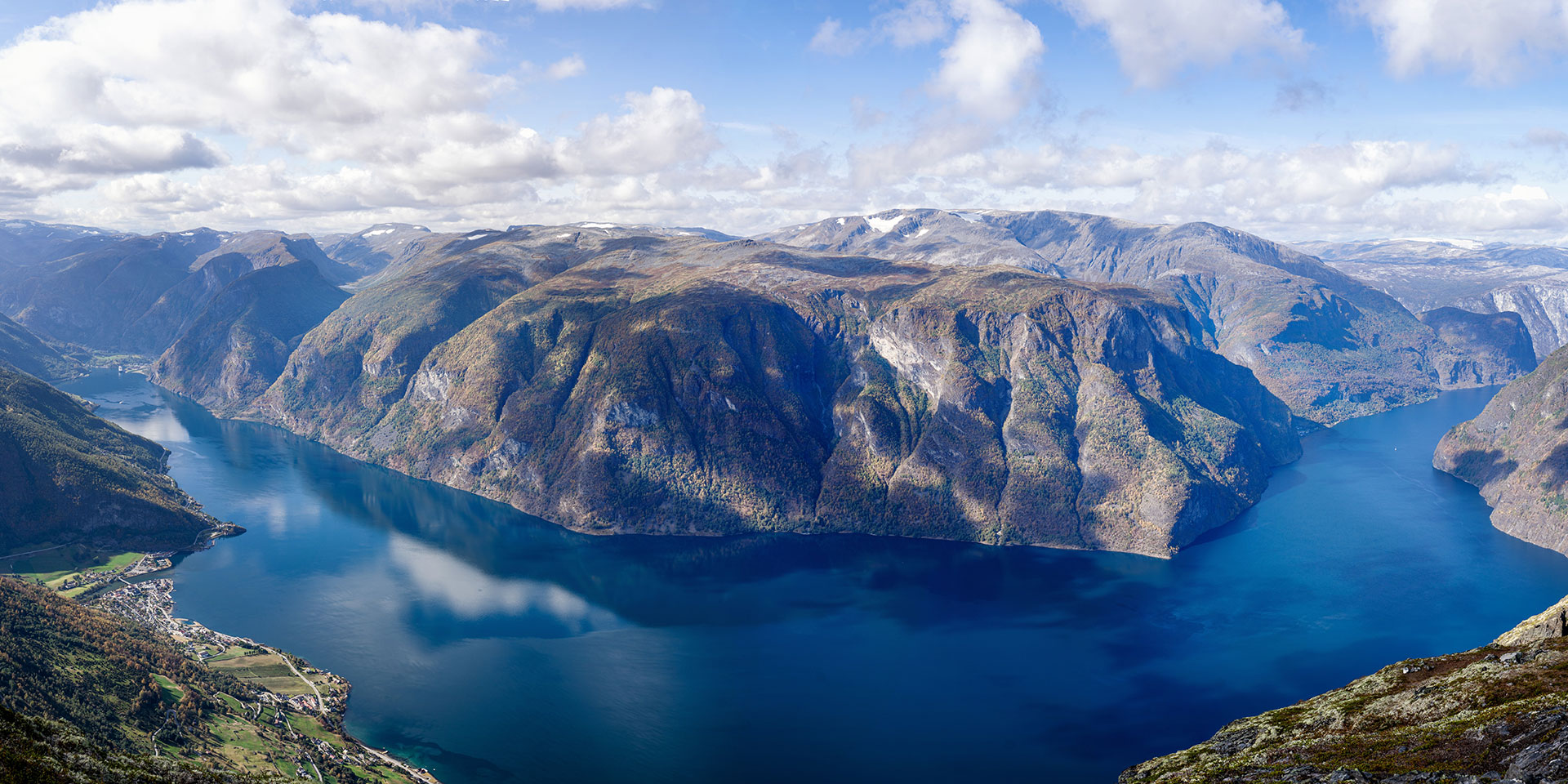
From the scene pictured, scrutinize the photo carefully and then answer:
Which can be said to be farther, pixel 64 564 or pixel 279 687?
pixel 64 564

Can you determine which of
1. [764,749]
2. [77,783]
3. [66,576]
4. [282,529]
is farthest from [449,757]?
[282,529]

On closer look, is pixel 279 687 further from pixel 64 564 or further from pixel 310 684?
pixel 64 564

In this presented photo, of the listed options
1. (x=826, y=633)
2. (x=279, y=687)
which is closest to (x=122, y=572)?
(x=279, y=687)

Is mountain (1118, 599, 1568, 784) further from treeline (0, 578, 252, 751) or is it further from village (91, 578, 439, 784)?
treeline (0, 578, 252, 751)

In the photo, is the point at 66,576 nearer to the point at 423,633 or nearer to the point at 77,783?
the point at 423,633

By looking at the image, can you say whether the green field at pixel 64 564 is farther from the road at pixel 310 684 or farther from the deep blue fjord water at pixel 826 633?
the road at pixel 310 684

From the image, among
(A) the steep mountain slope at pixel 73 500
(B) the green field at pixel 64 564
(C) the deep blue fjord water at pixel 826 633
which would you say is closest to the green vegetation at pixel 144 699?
(C) the deep blue fjord water at pixel 826 633
